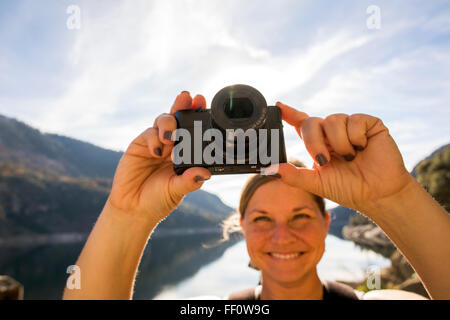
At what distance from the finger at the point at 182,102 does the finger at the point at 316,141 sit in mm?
968

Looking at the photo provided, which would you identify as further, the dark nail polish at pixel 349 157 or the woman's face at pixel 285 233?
the woman's face at pixel 285 233

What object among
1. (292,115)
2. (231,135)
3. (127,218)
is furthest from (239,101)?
(127,218)

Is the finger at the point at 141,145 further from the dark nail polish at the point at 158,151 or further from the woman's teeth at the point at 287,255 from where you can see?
the woman's teeth at the point at 287,255

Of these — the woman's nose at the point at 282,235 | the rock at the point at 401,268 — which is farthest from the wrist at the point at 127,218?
the rock at the point at 401,268

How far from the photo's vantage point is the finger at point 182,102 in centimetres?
214

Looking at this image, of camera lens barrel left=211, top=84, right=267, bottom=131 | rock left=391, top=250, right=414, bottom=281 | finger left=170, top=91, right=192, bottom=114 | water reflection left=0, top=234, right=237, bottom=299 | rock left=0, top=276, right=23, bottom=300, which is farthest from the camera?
water reflection left=0, top=234, right=237, bottom=299

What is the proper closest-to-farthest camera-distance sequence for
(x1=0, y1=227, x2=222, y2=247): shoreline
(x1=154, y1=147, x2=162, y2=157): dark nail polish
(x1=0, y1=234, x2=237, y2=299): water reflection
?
(x1=154, y1=147, x2=162, y2=157): dark nail polish < (x1=0, y1=234, x2=237, y2=299): water reflection < (x1=0, y1=227, x2=222, y2=247): shoreline

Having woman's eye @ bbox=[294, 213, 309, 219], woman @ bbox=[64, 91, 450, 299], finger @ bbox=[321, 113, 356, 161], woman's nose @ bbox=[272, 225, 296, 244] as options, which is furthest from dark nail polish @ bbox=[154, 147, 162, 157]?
woman's eye @ bbox=[294, 213, 309, 219]

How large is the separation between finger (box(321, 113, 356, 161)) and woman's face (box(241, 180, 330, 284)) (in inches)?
54.1

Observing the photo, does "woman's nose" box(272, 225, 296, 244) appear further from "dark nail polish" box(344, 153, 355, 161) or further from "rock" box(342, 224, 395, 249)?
"rock" box(342, 224, 395, 249)

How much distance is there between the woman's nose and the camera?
2.95m

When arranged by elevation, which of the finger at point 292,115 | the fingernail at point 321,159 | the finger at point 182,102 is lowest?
the fingernail at point 321,159

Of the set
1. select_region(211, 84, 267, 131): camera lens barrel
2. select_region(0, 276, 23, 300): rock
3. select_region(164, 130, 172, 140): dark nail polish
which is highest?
select_region(211, 84, 267, 131): camera lens barrel

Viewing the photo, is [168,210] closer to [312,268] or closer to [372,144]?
[372,144]
